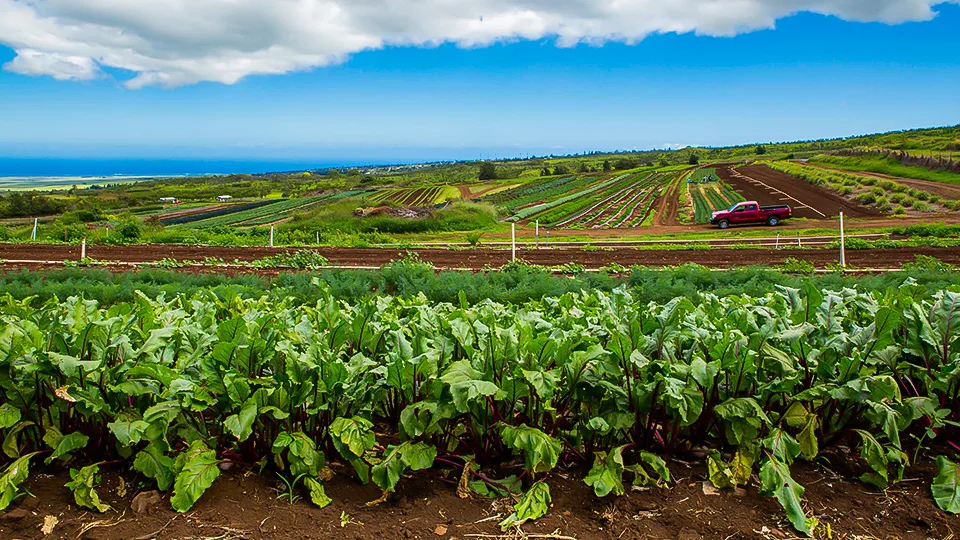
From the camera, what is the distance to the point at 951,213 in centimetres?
3528

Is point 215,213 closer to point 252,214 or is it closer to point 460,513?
point 252,214

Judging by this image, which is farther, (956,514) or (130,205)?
(130,205)

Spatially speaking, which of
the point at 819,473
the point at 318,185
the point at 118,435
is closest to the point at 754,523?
the point at 819,473

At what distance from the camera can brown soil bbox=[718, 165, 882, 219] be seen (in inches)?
1560

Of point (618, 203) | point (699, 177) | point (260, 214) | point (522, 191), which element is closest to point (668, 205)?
point (618, 203)

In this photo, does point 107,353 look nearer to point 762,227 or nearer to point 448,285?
point 448,285

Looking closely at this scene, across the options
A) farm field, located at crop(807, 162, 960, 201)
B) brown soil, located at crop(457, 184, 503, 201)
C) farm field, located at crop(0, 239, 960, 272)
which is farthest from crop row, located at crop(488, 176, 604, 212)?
farm field, located at crop(0, 239, 960, 272)

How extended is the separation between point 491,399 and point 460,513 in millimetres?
568

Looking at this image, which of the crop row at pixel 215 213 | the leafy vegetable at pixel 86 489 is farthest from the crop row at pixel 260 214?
the leafy vegetable at pixel 86 489

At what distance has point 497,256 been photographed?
2014 centimetres

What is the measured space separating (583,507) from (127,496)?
231cm

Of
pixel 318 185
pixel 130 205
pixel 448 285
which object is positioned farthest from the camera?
pixel 318 185

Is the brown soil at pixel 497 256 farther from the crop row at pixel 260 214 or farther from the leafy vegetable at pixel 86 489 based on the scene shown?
the crop row at pixel 260 214

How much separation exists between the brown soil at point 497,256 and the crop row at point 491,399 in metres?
14.2
